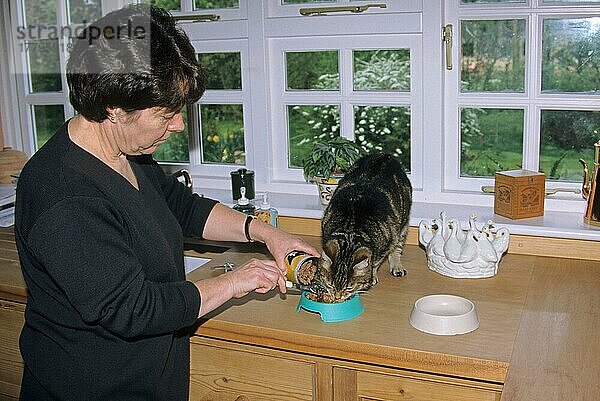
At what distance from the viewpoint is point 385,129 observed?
261 centimetres

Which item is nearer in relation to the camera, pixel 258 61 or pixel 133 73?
pixel 133 73

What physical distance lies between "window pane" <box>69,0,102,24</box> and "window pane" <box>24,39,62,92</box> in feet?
0.49

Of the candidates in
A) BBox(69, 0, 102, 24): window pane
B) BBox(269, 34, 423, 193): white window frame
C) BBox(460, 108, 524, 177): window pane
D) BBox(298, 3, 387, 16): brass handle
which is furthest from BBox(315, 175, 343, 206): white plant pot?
BBox(69, 0, 102, 24): window pane

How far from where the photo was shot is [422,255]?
229 cm

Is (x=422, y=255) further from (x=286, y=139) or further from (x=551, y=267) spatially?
(x=286, y=139)

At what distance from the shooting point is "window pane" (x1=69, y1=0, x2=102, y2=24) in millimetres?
2951

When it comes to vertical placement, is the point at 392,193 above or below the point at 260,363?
above

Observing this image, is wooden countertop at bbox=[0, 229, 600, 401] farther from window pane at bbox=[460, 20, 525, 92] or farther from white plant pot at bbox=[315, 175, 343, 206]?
window pane at bbox=[460, 20, 525, 92]

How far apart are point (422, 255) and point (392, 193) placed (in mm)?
245

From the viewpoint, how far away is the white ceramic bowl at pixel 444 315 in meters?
1.70

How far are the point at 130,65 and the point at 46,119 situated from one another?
2003mm

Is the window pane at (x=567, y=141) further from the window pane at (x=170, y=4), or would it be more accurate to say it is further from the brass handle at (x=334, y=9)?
the window pane at (x=170, y=4)

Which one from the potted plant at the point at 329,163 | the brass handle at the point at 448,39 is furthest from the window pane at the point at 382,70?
the potted plant at the point at 329,163

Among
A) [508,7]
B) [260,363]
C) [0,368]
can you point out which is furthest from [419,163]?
[0,368]
